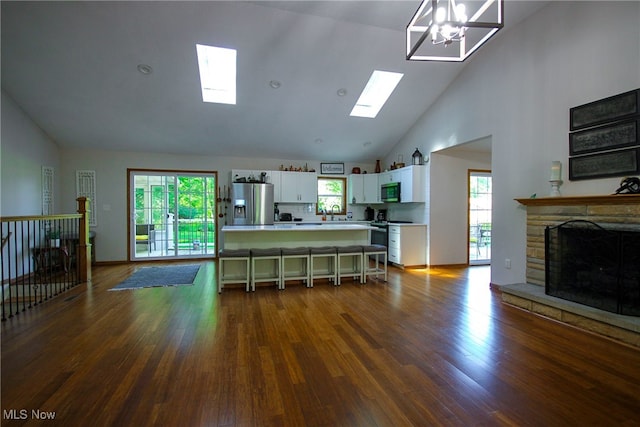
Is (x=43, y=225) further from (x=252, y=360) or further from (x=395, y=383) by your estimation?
(x=395, y=383)

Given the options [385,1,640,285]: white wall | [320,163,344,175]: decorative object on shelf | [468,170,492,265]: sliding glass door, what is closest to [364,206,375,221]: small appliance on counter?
[320,163,344,175]: decorative object on shelf

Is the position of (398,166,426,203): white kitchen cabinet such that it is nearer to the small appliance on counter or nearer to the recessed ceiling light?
the small appliance on counter

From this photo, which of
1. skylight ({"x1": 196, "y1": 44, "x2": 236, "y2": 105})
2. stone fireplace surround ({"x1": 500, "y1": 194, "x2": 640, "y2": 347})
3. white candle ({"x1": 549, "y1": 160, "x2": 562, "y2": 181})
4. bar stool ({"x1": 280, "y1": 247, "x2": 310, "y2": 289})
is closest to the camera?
stone fireplace surround ({"x1": 500, "y1": 194, "x2": 640, "y2": 347})

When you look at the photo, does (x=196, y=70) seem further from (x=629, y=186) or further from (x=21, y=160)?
(x=629, y=186)

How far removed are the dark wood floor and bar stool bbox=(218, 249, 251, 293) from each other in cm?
59

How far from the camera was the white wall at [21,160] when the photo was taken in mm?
4371

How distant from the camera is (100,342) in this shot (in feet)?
8.31

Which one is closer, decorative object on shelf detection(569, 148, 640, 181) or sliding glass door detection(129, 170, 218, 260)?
decorative object on shelf detection(569, 148, 640, 181)

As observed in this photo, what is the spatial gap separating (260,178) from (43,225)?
3.98m

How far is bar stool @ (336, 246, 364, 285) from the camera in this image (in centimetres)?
454

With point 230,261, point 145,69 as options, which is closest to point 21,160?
point 145,69

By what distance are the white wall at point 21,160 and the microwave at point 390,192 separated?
646 cm

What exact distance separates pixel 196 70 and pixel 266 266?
310 cm

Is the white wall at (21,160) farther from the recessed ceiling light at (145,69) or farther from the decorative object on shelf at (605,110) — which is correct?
the decorative object on shelf at (605,110)
